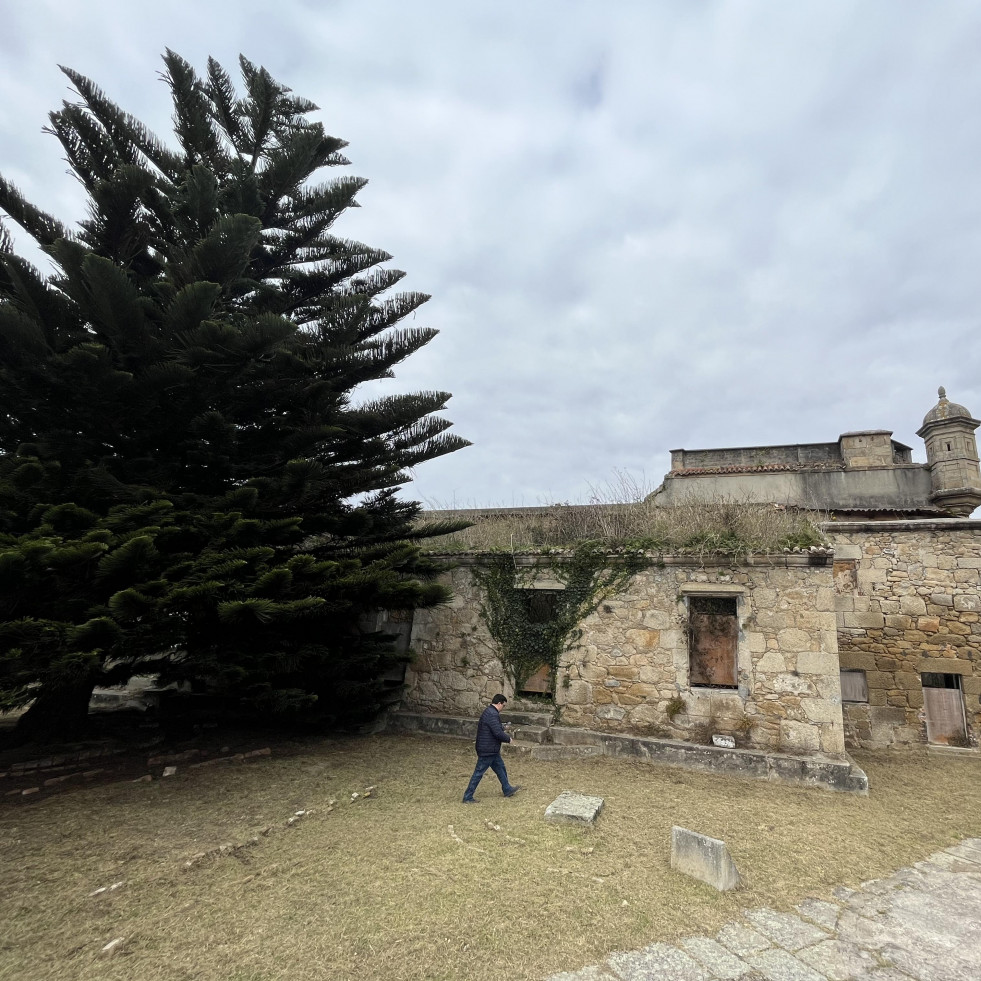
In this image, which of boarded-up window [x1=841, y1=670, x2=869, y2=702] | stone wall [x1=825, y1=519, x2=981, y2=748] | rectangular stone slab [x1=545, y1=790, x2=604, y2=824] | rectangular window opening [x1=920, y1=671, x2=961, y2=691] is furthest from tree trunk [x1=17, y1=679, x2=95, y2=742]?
rectangular window opening [x1=920, y1=671, x2=961, y2=691]

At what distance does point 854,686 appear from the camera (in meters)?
8.76

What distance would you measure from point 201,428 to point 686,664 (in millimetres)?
6510

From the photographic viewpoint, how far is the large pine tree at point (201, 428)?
473 centimetres

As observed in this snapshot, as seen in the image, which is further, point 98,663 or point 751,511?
point 751,511

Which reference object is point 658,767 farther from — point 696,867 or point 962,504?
point 962,504

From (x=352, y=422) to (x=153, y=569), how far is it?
3.16 metres

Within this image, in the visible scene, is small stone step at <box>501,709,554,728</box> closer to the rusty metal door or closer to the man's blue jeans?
the man's blue jeans

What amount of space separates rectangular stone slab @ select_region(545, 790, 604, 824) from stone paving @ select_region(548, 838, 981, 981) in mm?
1398

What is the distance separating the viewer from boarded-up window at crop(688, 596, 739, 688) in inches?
265

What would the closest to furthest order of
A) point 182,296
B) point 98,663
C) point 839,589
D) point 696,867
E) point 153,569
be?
point 696,867, point 98,663, point 153,569, point 182,296, point 839,589

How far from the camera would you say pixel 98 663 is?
4.36 meters

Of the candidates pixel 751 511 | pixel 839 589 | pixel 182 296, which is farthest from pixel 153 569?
pixel 839 589

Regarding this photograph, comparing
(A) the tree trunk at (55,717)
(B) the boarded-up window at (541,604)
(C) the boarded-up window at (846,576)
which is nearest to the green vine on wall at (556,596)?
(B) the boarded-up window at (541,604)

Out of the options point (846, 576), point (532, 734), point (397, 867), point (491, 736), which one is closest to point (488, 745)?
point (491, 736)
